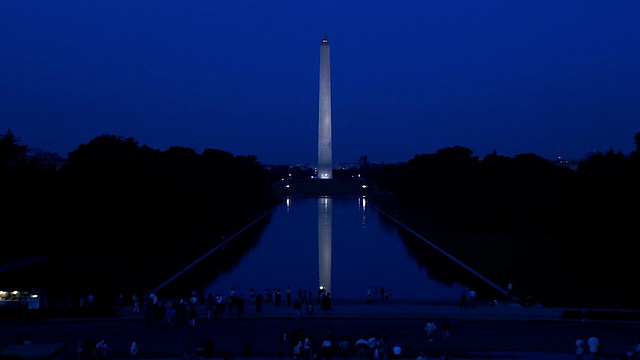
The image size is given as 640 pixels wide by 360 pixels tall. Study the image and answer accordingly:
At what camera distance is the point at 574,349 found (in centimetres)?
1320

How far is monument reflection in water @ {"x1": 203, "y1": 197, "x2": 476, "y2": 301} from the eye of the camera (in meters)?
21.8

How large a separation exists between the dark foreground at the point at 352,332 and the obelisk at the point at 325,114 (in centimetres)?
5998

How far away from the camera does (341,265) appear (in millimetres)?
26188

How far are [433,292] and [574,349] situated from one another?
8180mm

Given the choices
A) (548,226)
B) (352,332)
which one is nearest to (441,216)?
(548,226)

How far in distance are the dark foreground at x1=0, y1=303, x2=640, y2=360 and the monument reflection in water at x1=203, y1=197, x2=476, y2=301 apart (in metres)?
3.47

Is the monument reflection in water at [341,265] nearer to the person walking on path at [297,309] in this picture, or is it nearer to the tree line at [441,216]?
the tree line at [441,216]

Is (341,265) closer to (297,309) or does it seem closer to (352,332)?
(297,309)

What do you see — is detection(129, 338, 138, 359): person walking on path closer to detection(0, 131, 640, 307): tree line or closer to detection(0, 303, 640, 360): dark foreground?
detection(0, 303, 640, 360): dark foreground

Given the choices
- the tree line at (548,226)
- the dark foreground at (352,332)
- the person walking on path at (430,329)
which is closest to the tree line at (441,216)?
the tree line at (548,226)

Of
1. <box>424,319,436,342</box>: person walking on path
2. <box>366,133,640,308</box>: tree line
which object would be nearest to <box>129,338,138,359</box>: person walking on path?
<box>424,319,436,342</box>: person walking on path

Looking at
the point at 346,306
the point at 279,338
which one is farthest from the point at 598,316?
the point at 279,338

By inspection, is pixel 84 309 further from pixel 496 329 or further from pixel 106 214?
pixel 106 214

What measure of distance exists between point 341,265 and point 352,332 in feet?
37.5
